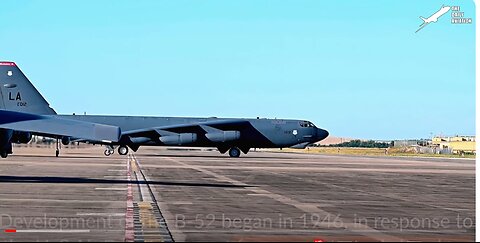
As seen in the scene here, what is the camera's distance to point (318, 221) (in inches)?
615

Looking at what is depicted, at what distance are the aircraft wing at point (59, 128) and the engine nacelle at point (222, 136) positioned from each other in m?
50.6

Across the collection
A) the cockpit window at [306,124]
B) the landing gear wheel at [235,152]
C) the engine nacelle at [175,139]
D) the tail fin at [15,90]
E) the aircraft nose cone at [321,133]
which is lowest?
the landing gear wheel at [235,152]

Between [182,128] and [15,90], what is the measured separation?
1542cm

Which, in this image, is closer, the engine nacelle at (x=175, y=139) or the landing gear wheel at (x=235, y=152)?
the engine nacelle at (x=175, y=139)

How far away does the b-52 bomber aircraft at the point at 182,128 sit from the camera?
7356 centimetres

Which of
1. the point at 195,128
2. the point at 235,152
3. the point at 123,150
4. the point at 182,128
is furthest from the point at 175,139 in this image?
the point at 235,152

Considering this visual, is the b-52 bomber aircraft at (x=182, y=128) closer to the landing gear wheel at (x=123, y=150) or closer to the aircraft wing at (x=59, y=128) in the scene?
the landing gear wheel at (x=123, y=150)

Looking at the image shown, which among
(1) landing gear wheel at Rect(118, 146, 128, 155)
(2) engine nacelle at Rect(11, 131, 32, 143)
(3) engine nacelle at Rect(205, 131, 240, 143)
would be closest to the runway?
(2) engine nacelle at Rect(11, 131, 32, 143)

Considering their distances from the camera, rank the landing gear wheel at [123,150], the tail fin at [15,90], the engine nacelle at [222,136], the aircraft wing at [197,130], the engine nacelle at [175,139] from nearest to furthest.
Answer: the tail fin at [15,90], the aircraft wing at [197,130], the engine nacelle at [175,139], the engine nacelle at [222,136], the landing gear wheel at [123,150]

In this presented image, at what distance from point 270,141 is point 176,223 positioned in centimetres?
6354

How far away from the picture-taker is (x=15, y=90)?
7331 cm

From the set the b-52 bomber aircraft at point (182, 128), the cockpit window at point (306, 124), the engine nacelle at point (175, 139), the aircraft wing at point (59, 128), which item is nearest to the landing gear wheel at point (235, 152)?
the b-52 bomber aircraft at point (182, 128)

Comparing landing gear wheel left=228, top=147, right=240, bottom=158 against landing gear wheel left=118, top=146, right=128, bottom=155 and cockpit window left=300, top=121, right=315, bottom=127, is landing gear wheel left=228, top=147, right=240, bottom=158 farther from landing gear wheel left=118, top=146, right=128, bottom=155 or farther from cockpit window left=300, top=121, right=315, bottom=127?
landing gear wheel left=118, top=146, right=128, bottom=155

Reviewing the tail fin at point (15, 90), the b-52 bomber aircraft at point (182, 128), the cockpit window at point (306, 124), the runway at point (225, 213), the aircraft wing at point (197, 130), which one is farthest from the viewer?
the cockpit window at point (306, 124)
